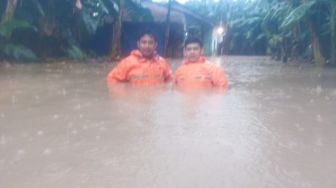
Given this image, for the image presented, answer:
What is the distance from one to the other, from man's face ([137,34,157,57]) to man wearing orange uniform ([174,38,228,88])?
1.83ft

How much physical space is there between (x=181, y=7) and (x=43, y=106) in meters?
23.4

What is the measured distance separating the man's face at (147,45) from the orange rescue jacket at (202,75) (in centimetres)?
67

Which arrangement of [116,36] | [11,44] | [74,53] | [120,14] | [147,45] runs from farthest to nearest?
[116,36] < [120,14] < [74,53] < [11,44] < [147,45]

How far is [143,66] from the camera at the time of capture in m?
8.48

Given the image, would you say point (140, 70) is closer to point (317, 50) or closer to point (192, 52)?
point (192, 52)

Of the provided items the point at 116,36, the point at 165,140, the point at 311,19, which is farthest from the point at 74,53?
the point at 165,140

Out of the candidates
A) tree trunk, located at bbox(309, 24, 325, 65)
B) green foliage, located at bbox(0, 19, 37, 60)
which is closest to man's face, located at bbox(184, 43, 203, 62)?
green foliage, located at bbox(0, 19, 37, 60)

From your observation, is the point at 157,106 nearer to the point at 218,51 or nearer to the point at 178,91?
the point at 178,91

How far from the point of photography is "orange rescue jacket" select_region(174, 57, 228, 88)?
316 inches

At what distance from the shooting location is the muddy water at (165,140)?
295 centimetres

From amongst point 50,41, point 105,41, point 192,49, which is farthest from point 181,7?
point 192,49

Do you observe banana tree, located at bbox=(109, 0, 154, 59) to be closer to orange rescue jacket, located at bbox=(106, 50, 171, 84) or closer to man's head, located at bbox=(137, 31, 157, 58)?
orange rescue jacket, located at bbox=(106, 50, 171, 84)

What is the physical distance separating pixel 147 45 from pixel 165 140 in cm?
456

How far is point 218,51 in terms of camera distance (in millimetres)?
41094
